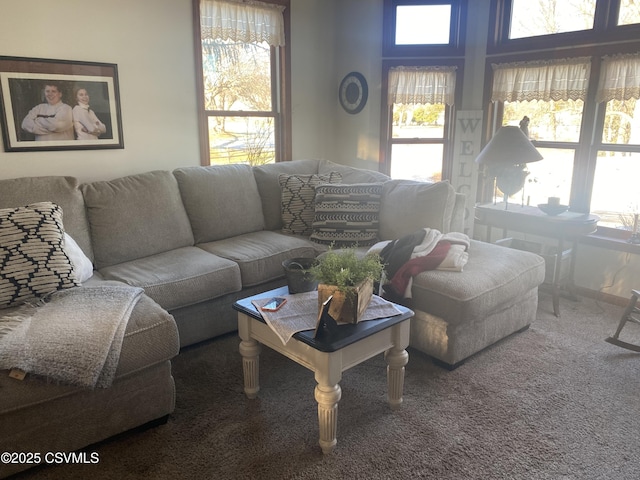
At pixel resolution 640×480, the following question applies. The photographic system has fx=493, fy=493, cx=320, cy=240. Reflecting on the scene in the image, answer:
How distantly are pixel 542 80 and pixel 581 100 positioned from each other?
33cm

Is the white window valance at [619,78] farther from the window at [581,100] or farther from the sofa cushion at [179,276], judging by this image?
the sofa cushion at [179,276]

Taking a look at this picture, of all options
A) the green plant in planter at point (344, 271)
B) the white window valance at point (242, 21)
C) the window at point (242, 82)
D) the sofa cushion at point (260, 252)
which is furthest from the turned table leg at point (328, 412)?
the white window valance at point (242, 21)

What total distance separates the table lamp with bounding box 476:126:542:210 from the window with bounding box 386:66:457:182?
35.1 inches

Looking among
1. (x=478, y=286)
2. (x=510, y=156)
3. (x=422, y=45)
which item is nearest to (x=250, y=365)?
(x=478, y=286)

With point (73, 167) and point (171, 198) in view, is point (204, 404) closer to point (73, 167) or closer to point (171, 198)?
point (171, 198)

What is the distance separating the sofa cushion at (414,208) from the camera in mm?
3240

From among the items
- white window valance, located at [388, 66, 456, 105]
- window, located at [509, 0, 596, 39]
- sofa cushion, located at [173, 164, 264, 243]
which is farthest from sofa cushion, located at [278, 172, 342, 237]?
window, located at [509, 0, 596, 39]

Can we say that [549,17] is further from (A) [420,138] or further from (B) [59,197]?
(B) [59,197]

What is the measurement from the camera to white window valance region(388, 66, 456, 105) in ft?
14.4

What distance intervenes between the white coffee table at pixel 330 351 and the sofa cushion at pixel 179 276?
0.59 metres

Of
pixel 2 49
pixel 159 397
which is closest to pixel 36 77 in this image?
pixel 2 49

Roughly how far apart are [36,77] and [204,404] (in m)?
2.39

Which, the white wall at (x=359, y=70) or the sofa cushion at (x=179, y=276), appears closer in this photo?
the sofa cushion at (x=179, y=276)

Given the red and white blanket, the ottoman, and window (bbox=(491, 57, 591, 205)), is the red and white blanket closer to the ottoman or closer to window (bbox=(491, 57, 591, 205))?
the ottoman
